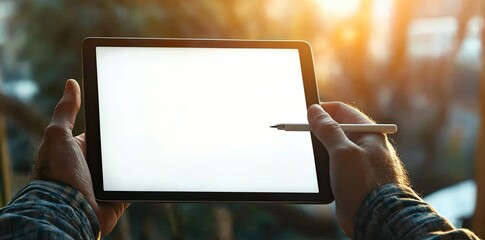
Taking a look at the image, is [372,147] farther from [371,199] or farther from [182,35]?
[182,35]

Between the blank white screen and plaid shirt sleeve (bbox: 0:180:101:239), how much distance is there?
0.14 feet

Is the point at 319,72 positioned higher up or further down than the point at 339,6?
further down

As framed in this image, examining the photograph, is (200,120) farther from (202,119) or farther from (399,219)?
(399,219)

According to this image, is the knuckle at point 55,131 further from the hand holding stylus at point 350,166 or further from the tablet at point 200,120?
the hand holding stylus at point 350,166

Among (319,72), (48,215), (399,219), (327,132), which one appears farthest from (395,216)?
(319,72)

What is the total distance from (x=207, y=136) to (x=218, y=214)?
2.17ft

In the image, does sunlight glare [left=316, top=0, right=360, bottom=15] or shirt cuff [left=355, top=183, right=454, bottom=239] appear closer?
shirt cuff [left=355, top=183, right=454, bottom=239]

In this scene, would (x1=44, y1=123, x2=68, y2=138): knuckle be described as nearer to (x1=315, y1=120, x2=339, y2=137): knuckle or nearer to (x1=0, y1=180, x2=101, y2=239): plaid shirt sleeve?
(x1=0, y1=180, x2=101, y2=239): plaid shirt sleeve

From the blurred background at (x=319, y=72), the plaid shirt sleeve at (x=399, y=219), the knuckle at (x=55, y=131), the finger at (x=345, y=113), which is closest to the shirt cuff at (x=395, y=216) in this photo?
the plaid shirt sleeve at (x=399, y=219)

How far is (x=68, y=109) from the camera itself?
24.5 inches

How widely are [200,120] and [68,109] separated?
0.13 meters

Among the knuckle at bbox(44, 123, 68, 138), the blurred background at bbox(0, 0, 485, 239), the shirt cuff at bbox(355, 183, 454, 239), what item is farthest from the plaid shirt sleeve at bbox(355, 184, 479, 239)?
the blurred background at bbox(0, 0, 485, 239)

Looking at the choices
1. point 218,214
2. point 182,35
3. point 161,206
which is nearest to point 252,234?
point 218,214

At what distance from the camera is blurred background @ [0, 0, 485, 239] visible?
1159mm
